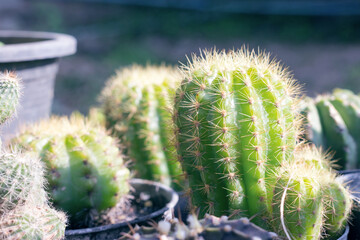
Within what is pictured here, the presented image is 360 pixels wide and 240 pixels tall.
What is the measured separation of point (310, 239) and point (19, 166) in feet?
2.79

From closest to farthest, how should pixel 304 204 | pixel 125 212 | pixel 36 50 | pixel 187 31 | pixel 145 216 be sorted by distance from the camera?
1. pixel 304 204
2. pixel 145 216
3. pixel 125 212
4. pixel 36 50
5. pixel 187 31

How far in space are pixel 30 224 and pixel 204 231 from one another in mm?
449

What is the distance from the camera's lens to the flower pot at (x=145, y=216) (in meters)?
1.48

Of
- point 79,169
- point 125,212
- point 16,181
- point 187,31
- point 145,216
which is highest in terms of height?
point 187,31

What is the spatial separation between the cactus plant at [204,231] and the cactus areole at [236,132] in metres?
0.27

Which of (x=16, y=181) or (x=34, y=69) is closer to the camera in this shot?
(x=16, y=181)

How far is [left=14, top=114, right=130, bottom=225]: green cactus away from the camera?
162 cm

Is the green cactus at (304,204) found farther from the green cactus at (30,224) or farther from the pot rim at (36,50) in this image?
the pot rim at (36,50)

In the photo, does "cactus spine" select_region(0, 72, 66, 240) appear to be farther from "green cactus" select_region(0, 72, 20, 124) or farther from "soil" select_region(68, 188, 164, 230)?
"soil" select_region(68, 188, 164, 230)

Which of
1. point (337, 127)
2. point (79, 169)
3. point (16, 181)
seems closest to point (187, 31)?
point (337, 127)

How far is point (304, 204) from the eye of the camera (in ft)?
4.22

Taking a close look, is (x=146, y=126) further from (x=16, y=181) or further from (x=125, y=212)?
(x=16, y=181)

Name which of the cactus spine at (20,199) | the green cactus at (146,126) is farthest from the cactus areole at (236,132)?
the green cactus at (146,126)

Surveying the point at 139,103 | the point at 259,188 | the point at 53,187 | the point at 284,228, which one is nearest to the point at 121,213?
the point at 53,187
